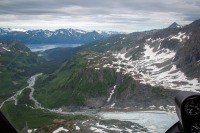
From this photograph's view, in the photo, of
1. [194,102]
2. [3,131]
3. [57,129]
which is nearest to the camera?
[3,131]


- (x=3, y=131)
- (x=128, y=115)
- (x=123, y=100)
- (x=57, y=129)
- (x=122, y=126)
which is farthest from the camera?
(x=123, y=100)

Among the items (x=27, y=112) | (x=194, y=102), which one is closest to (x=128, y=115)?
(x=27, y=112)

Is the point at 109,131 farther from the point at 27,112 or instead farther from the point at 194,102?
the point at 194,102

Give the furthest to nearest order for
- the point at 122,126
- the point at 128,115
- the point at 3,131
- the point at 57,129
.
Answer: the point at 128,115 < the point at 122,126 < the point at 57,129 < the point at 3,131

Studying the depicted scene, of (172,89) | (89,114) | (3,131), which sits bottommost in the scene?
(89,114)

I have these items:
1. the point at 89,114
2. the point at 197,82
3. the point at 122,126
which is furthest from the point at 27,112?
the point at 197,82

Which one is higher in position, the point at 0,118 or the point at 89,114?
the point at 0,118

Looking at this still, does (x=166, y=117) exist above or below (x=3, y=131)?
below

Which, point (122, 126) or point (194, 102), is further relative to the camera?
point (122, 126)

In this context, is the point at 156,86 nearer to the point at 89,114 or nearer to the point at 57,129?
the point at 89,114
